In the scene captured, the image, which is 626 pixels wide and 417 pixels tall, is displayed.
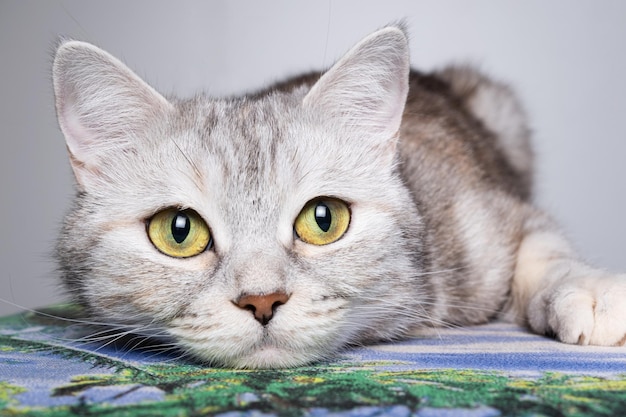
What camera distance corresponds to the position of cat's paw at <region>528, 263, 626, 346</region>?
1.53 meters

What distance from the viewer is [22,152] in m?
3.60

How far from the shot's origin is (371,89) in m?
1.69

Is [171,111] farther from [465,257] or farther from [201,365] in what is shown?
[465,257]

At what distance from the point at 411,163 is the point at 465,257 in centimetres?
33

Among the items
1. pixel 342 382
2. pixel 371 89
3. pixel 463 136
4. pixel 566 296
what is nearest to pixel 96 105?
pixel 371 89

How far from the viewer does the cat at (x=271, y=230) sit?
52.7 inches

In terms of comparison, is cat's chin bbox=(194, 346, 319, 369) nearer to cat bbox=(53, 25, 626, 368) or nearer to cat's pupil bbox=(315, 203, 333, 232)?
cat bbox=(53, 25, 626, 368)

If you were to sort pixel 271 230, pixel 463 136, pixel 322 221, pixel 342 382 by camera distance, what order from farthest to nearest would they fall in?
pixel 463 136, pixel 322 221, pixel 271 230, pixel 342 382

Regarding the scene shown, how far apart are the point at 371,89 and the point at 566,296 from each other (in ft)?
2.14

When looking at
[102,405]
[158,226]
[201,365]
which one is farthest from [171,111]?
[102,405]

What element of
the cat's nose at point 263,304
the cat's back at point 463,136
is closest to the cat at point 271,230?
the cat's nose at point 263,304

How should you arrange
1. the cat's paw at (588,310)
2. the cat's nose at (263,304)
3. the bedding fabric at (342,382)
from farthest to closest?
the cat's paw at (588,310) < the cat's nose at (263,304) < the bedding fabric at (342,382)

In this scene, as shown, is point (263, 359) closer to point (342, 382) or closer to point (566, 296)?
point (342, 382)

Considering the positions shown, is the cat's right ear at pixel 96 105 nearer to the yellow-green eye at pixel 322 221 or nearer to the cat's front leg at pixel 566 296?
the yellow-green eye at pixel 322 221
